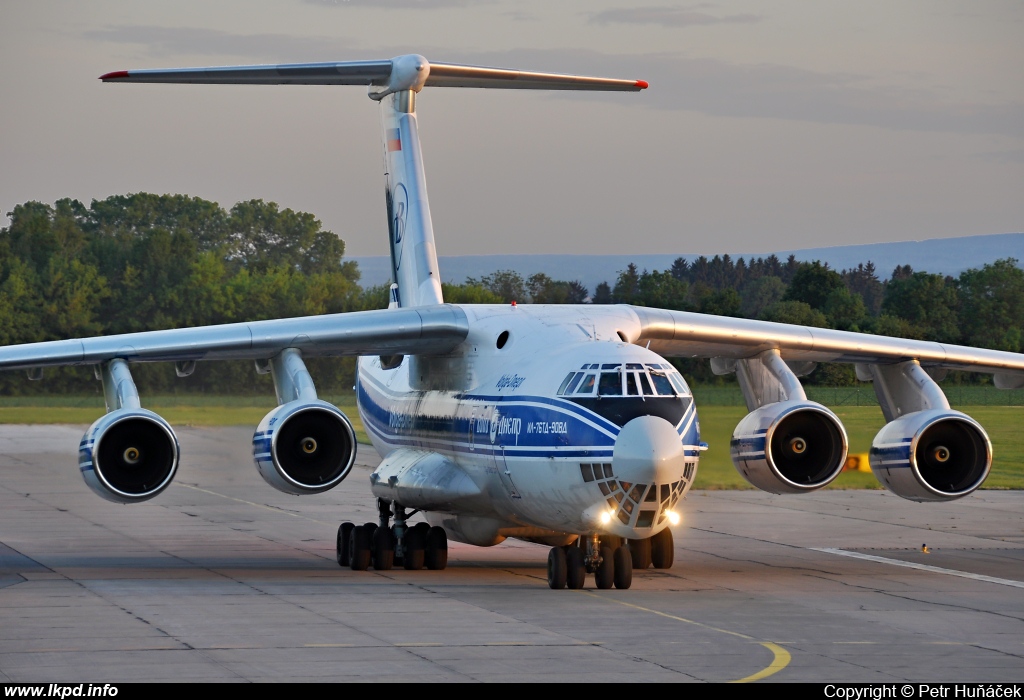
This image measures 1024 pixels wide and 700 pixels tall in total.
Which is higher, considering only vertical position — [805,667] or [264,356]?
[264,356]

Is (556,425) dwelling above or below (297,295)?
below

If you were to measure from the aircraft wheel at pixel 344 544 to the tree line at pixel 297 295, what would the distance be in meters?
15.9

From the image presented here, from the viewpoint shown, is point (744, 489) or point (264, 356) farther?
point (744, 489)

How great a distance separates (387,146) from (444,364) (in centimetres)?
467

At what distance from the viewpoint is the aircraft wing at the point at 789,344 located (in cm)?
1789

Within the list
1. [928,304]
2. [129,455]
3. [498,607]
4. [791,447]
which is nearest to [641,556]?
[791,447]

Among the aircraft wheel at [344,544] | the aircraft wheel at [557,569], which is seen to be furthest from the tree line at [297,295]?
the aircraft wheel at [557,569]

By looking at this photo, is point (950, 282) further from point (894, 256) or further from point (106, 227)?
point (106, 227)

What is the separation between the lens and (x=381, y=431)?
20109 millimetres

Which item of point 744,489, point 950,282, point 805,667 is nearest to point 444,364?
point 805,667

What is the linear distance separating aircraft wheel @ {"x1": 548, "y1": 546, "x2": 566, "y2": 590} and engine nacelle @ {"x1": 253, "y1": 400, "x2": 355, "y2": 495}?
2.33m

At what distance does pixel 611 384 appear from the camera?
15.0m

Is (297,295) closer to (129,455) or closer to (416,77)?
(416,77)

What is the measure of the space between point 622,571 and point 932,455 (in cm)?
454
